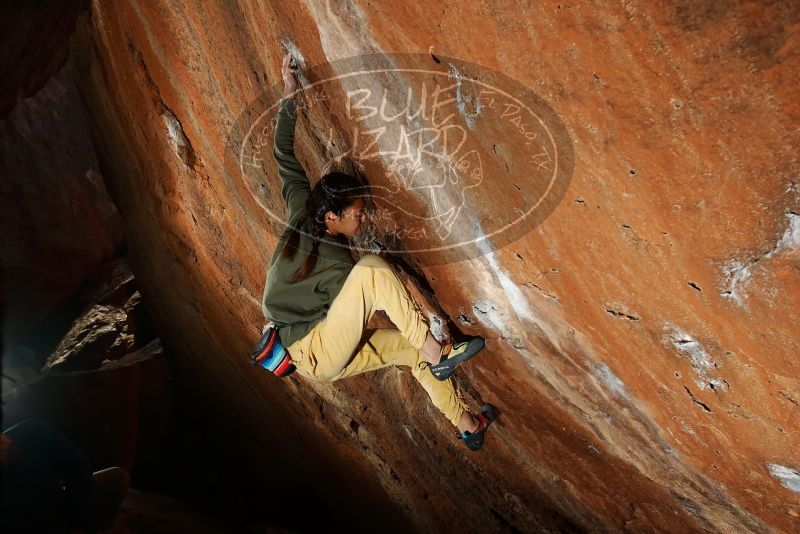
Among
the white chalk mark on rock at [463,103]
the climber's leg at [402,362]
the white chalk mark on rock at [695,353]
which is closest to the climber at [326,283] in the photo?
the climber's leg at [402,362]

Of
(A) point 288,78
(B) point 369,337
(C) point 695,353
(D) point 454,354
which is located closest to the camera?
(C) point 695,353

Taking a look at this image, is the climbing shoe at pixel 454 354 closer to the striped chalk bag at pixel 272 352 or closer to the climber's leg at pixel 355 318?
the climber's leg at pixel 355 318

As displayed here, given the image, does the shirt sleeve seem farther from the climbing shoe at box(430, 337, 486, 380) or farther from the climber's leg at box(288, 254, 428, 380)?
the climbing shoe at box(430, 337, 486, 380)

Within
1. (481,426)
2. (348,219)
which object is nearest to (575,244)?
(348,219)

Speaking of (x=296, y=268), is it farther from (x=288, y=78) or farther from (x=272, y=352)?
(x=288, y=78)

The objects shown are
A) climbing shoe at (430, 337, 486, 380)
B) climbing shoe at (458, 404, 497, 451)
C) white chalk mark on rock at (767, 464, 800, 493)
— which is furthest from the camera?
climbing shoe at (458, 404, 497, 451)

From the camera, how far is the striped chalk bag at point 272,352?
3.07m

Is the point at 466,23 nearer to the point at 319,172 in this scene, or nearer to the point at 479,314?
the point at 319,172

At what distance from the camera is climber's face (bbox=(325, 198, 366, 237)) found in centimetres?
284

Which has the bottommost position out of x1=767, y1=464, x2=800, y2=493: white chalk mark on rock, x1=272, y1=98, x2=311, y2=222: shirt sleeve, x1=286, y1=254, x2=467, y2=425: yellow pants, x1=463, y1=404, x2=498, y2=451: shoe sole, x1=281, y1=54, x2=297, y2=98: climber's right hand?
x1=767, y1=464, x2=800, y2=493: white chalk mark on rock

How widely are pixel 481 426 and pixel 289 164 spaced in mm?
2288

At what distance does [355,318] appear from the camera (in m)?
3.00

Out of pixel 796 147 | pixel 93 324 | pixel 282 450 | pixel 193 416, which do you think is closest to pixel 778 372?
pixel 796 147

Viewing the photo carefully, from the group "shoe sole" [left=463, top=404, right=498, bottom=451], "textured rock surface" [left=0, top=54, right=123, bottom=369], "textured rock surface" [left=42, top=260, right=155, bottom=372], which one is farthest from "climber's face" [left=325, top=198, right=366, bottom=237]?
"textured rock surface" [left=42, top=260, right=155, bottom=372]
